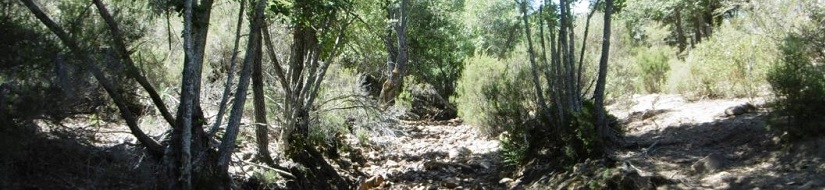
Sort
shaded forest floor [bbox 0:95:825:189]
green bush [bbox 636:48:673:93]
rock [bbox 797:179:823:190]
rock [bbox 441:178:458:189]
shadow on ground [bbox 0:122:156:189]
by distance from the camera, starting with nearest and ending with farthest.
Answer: shadow on ground [bbox 0:122:156:189]
shaded forest floor [bbox 0:95:825:189]
rock [bbox 797:179:823:190]
rock [bbox 441:178:458:189]
green bush [bbox 636:48:673:93]

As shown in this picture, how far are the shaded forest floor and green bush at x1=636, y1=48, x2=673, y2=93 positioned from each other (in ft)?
10.1

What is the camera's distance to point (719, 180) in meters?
6.00

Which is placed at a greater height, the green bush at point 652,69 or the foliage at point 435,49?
→ the foliage at point 435,49

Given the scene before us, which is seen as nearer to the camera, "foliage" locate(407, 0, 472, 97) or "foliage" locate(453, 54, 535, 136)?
"foliage" locate(453, 54, 535, 136)

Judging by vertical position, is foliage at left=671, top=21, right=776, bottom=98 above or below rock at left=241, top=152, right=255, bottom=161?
above

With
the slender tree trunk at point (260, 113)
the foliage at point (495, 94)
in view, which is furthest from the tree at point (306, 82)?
the foliage at point (495, 94)

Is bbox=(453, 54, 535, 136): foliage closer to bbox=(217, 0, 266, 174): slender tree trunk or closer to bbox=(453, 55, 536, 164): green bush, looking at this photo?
bbox=(453, 55, 536, 164): green bush

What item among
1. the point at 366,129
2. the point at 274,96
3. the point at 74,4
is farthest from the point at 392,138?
the point at 74,4

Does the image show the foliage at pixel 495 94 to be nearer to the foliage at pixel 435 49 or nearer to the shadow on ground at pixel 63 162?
the shadow on ground at pixel 63 162

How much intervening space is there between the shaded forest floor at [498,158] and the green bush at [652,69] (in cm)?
307

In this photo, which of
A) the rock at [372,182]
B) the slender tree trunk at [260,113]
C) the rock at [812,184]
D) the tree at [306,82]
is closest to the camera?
the rock at [812,184]

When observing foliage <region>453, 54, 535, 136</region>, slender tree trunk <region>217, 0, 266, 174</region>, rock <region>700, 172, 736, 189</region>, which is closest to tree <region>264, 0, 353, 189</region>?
slender tree trunk <region>217, 0, 266, 174</region>

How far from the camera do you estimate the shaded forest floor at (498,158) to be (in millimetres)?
4777

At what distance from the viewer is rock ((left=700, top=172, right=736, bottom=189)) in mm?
5854
